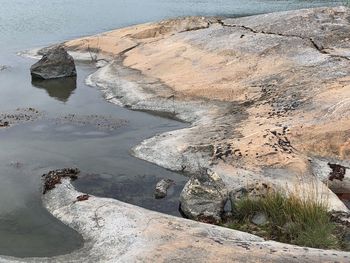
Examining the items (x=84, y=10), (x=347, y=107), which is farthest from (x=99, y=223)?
(x=84, y=10)

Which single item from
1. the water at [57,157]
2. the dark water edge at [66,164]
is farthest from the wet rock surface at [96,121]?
the water at [57,157]

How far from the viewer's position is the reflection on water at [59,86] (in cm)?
2873

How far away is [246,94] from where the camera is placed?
23078 mm

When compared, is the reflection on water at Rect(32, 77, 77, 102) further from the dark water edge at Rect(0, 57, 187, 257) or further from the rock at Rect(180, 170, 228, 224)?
the rock at Rect(180, 170, 228, 224)

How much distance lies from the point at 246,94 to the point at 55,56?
15025 millimetres

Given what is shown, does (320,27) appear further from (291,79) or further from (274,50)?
(291,79)

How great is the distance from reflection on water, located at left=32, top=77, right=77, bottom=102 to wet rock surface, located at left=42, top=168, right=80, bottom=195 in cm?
1131

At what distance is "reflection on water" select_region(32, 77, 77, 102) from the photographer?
2873 cm

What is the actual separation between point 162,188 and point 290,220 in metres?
4.43

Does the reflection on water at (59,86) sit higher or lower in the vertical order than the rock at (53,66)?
lower

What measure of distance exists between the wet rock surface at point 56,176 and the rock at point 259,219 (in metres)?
6.26

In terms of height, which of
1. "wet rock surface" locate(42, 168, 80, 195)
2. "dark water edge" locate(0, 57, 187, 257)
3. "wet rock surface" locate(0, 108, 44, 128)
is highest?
"wet rock surface" locate(42, 168, 80, 195)

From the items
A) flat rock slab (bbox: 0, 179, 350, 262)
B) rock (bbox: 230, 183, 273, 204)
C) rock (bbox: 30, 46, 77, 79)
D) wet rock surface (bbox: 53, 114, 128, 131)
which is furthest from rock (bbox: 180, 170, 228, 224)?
rock (bbox: 30, 46, 77, 79)

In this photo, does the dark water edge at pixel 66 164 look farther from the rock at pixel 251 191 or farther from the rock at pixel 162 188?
the rock at pixel 251 191
